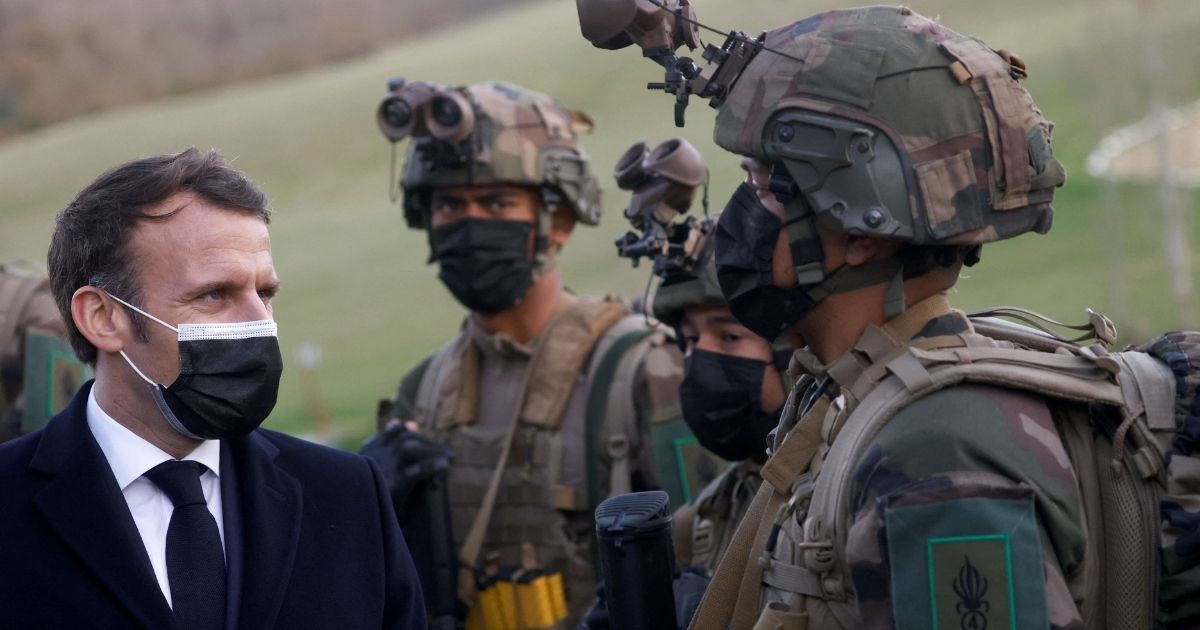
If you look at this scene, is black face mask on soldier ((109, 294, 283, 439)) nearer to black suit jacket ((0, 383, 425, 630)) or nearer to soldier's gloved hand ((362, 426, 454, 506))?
black suit jacket ((0, 383, 425, 630))

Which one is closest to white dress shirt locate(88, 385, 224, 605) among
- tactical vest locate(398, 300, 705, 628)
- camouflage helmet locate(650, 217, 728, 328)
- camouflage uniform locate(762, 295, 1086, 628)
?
camouflage uniform locate(762, 295, 1086, 628)

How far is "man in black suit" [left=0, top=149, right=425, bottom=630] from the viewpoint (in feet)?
11.9

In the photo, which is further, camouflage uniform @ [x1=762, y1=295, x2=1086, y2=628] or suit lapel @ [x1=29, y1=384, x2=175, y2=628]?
suit lapel @ [x1=29, y1=384, x2=175, y2=628]

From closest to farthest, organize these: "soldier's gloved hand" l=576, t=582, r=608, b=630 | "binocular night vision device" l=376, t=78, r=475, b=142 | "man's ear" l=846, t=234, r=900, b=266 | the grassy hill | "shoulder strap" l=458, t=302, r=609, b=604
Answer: "man's ear" l=846, t=234, r=900, b=266, "soldier's gloved hand" l=576, t=582, r=608, b=630, "shoulder strap" l=458, t=302, r=609, b=604, "binocular night vision device" l=376, t=78, r=475, b=142, the grassy hill

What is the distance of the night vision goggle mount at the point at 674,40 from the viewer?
3.75 m

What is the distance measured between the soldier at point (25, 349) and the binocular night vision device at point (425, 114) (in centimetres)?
158

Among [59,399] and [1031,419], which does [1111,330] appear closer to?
[1031,419]

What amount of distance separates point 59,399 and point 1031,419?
158 inches

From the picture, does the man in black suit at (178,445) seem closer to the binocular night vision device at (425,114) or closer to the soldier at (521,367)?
the soldier at (521,367)

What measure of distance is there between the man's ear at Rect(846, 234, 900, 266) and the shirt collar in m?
1.77

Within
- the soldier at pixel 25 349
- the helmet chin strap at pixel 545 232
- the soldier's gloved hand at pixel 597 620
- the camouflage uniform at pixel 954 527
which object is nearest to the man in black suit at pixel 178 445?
the soldier's gloved hand at pixel 597 620

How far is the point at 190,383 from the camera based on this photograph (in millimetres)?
3811

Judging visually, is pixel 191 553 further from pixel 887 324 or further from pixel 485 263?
pixel 485 263

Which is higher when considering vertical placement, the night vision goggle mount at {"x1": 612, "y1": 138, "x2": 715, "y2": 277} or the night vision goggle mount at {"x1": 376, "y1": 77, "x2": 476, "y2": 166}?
the night vision goggle mount at {"x1": 376, "y1": 77, "x2": 476, "y2": 166}
